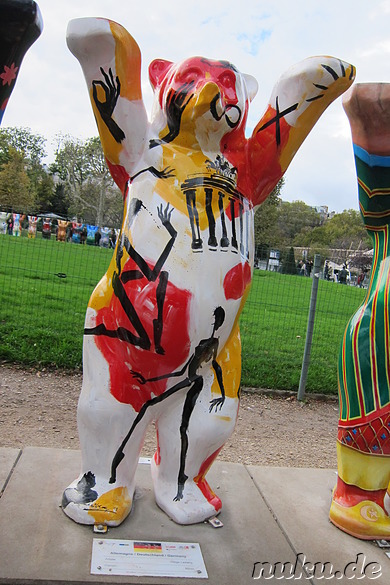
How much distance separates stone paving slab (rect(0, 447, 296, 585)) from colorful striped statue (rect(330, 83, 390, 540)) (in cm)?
40

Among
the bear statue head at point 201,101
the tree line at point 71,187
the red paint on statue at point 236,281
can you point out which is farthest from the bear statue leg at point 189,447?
the tree line at point 71,187

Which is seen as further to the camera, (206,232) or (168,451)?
(168,451)

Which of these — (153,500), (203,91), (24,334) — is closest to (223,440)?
(153,500)

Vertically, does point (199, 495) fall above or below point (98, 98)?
below

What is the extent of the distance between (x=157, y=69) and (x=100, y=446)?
161 centimetres

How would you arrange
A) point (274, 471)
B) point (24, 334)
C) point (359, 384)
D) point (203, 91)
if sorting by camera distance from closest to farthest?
1. point (203, 91)
2. point (359, 384)
3. point (274, 471)
4. point (24, 334)

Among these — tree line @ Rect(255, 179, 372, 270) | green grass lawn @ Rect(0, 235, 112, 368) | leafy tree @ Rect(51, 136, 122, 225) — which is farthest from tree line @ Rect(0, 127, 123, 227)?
green grass lawn @ Rect(0, 235, 112, 368)

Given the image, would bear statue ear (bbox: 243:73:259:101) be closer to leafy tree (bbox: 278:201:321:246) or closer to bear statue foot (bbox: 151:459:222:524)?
bear statue foot (bbox: 151:459:222:524)

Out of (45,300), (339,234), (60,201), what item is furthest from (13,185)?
(339,234)

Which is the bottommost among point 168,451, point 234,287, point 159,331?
point 168,451

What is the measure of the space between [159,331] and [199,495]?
0.81 m

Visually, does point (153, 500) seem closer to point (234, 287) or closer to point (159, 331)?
point (159, 331)

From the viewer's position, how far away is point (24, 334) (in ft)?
17.4

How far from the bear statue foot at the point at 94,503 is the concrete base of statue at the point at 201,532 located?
0.04 m
